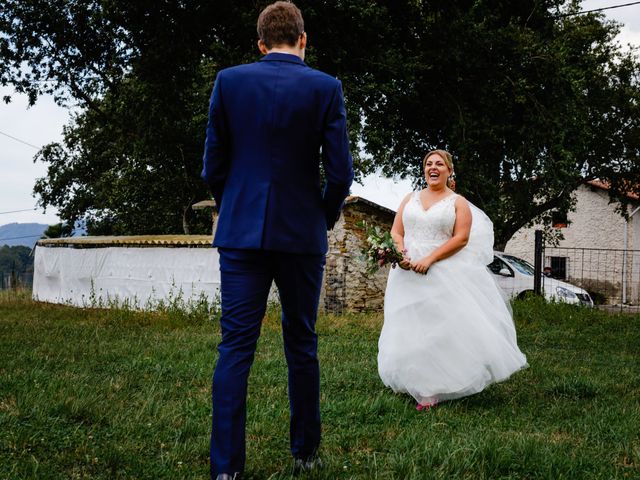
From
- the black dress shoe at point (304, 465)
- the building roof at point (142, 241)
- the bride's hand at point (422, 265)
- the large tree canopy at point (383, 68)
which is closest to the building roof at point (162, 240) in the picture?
the building roof at point (142, 241)

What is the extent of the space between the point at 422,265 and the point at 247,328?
2529 mm

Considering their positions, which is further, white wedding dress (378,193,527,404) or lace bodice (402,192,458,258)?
lace bodice (402,192,458,258)

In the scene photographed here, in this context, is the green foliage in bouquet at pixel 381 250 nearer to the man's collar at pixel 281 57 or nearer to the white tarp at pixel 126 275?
the man's collar at pixel 281 57

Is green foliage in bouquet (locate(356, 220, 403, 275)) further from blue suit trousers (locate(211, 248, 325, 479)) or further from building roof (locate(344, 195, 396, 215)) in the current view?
building roof (locate(344, 195, 396, 215))

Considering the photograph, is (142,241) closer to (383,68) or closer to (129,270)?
(129,270)

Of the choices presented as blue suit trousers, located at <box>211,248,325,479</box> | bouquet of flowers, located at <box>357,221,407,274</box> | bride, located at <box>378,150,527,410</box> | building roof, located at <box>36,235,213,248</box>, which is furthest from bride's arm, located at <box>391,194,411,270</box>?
building roof, located at <box>36,235,213,248</box>

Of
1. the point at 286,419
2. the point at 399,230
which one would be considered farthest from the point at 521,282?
the point at 286,419

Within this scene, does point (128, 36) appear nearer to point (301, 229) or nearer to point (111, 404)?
point (111, 404)

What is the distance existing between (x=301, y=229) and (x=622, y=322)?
10.9 m

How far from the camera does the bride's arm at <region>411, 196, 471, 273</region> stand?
5.18 meters

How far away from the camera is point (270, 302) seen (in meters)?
13.0

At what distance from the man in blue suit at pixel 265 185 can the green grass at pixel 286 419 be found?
62 centimetres

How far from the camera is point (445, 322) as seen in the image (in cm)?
509

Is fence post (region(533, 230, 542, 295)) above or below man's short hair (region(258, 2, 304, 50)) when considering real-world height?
below
